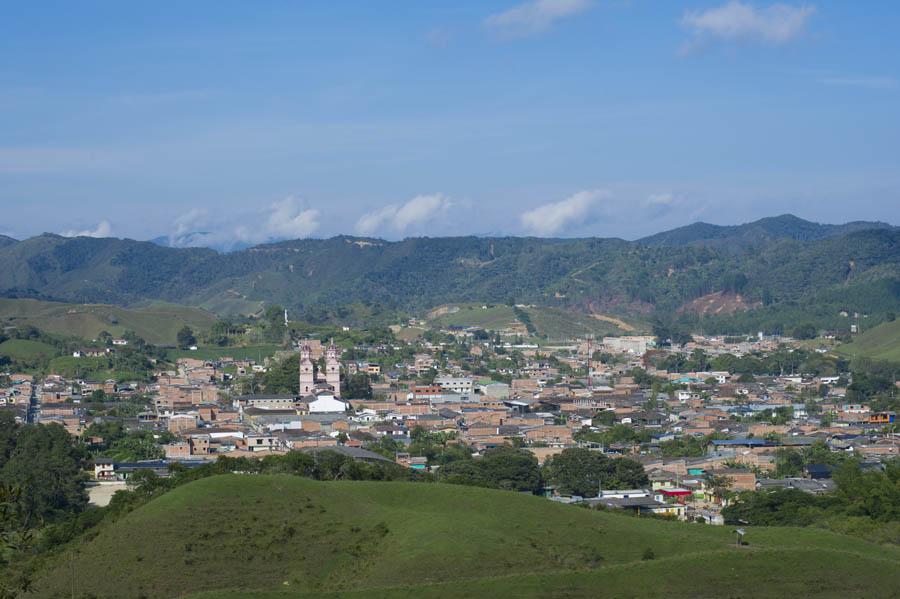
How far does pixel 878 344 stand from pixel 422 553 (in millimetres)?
97712

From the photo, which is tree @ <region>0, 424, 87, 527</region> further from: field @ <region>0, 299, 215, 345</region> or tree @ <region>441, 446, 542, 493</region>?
field @ <region>0, 299, 215, 345</region>

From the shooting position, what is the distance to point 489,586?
32750mm

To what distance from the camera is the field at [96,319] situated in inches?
5007

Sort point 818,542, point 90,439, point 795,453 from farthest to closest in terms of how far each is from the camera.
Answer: point 90,439
point 795,453
point 818,542

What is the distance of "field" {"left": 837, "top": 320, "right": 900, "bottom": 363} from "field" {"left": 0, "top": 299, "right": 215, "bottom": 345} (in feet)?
198

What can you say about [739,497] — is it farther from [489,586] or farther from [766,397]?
[766,397]

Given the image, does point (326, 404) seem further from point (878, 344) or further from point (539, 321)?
point (539, 321)

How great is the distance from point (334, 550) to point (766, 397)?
63828mm

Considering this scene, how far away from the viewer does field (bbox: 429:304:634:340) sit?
15788 centimetres

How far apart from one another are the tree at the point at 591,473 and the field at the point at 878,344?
209ft

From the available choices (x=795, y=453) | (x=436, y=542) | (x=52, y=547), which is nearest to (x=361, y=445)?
(x=795, y=453)

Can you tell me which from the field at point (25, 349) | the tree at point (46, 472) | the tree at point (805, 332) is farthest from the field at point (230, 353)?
the tree at point (805, 332)

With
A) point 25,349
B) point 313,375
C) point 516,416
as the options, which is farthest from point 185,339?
point 516,416

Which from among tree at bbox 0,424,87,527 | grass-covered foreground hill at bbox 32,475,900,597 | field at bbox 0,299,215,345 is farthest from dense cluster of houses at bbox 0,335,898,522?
field at bbox 0,299,215,345
